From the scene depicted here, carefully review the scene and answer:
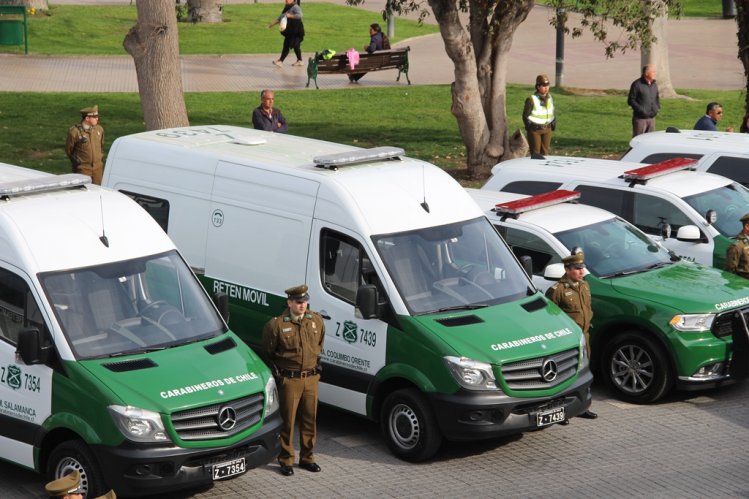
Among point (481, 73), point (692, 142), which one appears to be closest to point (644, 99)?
point (481, 73)

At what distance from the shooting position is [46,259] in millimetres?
10453

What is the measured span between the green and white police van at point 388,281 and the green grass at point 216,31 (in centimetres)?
2453

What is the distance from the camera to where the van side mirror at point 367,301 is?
11.2 meters

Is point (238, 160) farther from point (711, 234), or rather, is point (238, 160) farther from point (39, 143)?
point (39, 143)

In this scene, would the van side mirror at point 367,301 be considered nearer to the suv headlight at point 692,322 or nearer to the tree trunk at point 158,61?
the suv headlight at point 692,322

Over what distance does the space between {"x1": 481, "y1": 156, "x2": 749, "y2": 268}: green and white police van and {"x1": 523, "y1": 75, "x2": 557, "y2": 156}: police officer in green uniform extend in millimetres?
5344

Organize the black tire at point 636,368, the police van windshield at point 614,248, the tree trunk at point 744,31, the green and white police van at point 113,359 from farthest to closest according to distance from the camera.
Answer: the tree trunk at point 744,31
the police van windshield at point 614,248
the black tire at point 636,368
the green and white police van at point 113,359

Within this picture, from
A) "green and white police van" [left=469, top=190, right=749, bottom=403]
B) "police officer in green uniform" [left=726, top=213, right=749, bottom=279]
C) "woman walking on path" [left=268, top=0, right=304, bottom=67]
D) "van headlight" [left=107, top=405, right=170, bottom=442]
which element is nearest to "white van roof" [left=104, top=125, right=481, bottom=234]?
"green and white police van" [left=469, top=190, right=749, bottom=403]

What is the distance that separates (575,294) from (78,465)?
4.98 m

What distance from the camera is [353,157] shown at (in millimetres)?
12414

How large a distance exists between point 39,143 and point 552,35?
967 inches

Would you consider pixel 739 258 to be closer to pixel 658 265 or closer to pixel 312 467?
pixel 658 265

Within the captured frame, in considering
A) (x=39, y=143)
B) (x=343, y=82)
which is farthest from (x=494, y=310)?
(x=343, y=82)

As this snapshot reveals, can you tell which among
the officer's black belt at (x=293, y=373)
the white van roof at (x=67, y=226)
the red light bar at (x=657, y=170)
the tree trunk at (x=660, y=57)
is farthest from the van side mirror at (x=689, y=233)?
the tree trunk at (x=660, y=57)
